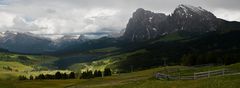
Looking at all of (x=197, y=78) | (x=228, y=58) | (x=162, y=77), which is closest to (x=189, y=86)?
(x=197, y=78)

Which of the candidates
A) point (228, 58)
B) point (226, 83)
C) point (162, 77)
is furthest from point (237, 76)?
point (228, 58)

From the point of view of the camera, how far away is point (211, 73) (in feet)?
251

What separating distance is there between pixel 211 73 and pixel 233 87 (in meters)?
22.8

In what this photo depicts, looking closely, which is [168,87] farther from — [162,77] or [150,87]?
[162,77]

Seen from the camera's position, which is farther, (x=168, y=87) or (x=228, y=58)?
(x=228, y=58)

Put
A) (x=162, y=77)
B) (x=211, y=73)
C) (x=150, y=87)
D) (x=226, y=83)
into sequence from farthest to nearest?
(x=162, y=77) → (x=211, y=73) → (x=150, y=87) → (x=226, y=83)

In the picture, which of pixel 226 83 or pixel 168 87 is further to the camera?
pixel 168 87

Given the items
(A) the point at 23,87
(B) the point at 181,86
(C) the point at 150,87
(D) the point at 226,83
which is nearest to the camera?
(D) the point at 226,83

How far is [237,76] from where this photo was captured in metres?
65.9

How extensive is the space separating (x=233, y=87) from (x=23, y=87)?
97.9 meters

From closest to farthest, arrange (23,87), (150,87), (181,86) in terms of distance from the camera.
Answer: (181,86) < (150,87) < (23,87)

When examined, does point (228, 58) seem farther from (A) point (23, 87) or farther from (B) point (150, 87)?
(B) point (150, 87)

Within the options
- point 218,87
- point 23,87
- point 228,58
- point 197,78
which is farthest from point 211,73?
point 228,58

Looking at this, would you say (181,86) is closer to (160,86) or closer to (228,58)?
(160,86)
